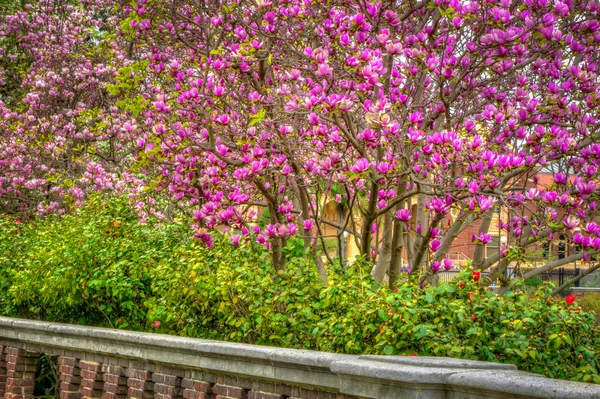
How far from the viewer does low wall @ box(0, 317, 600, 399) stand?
4.73 m

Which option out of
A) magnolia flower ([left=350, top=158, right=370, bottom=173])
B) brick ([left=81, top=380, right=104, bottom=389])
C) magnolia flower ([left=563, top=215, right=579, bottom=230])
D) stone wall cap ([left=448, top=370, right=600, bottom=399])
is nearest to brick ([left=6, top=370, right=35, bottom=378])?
brick ([left=81, top=380, right=104, bottom=389])

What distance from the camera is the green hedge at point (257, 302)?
628 centimetres

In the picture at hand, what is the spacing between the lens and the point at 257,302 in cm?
783

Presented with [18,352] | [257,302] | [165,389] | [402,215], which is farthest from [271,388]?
[18,352]

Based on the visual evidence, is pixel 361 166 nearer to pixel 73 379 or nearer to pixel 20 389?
pixel 73 379

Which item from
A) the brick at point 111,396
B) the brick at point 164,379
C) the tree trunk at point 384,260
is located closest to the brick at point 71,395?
the brick at point 111,396

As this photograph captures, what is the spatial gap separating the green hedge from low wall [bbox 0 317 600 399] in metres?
0.47

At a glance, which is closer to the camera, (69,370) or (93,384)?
(93,384)

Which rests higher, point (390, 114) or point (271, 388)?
point (390, 114)

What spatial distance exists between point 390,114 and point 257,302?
2.00 metres

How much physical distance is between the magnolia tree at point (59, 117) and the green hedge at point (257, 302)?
18.0 feet

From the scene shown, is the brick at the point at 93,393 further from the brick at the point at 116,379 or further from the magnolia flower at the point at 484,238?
the magnolia flower at the point at 484,238

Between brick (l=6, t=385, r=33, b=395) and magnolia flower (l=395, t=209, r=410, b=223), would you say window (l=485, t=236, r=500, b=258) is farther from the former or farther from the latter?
brick (l=6, t=385, r=33, b=395)

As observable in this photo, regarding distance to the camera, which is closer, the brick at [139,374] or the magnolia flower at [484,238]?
the brick at [139,374]
